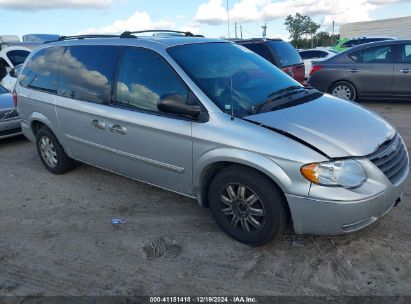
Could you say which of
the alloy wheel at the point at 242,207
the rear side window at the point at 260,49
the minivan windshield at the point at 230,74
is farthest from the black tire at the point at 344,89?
the alloy wheel at the point at 242,207

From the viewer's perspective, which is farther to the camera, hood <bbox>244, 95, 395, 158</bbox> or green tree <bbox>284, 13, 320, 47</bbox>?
green tree <bbox>284, 13, 320, 47</bbox>

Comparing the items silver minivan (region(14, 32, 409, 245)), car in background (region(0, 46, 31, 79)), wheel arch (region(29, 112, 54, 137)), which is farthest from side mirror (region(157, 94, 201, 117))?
car in background (region(0, 46, 31, 79))

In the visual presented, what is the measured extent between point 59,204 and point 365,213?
3.27 meters

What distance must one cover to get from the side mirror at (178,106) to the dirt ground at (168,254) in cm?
116

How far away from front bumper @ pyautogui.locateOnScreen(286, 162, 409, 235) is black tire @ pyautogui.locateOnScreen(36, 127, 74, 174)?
339 cm

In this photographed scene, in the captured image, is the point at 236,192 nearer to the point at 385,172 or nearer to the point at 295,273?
the point at 295,273

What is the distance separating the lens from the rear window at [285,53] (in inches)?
348

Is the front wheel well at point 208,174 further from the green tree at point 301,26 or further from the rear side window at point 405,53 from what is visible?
the green tree at point 301,26

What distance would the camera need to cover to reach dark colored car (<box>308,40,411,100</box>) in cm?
852

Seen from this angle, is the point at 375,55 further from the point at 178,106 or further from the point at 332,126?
the point at 178,106

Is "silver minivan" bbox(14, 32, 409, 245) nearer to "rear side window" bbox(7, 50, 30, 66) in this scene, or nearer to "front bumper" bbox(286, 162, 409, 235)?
"front bumper" bbox(286, 162, 409, 235)

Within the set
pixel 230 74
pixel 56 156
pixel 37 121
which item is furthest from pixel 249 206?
pixel 37 121

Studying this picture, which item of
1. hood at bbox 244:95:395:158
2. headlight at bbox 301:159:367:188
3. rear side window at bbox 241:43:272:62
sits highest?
rear side window at bbox 241:43:272:62

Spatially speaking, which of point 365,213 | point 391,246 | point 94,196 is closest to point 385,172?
point 365,213
